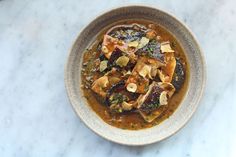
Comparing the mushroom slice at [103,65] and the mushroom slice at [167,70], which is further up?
the mushroom slice at [167,70]

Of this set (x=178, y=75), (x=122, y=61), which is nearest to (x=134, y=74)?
(x=122, y=61)

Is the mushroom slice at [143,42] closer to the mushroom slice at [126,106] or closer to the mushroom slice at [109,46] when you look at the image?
the mushroom slice at [109,46]

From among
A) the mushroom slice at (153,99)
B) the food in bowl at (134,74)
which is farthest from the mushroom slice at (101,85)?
the mushroom slice at (153,99)

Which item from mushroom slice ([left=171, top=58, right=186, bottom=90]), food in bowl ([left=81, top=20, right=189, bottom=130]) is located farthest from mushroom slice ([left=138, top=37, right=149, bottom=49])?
mushroom slice ([left=171, top=58, right=186, bottom=90])

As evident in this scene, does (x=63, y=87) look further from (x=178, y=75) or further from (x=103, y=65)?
(x=178, y=75)

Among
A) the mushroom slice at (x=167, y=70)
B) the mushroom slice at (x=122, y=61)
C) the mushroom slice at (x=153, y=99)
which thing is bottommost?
the mushroom slice at (x=153, y=99)

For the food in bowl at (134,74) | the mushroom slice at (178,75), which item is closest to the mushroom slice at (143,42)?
the food in bowl at (134,74)
